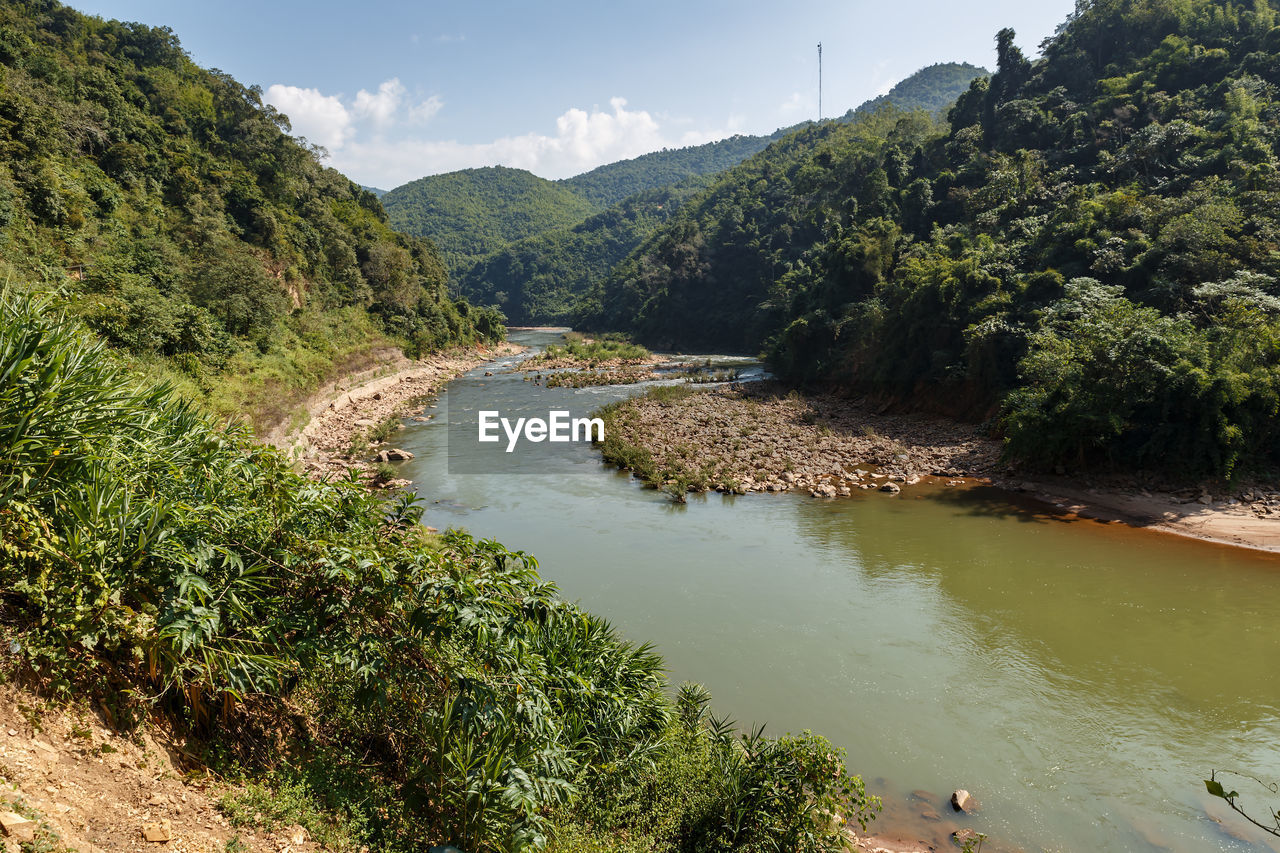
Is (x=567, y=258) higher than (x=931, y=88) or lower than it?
lower

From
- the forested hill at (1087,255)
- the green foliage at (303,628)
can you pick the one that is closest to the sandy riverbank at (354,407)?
the green foliage at (303,628)

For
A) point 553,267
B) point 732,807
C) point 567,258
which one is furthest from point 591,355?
point 567,258

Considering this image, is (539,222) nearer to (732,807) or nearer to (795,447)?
(795,447)

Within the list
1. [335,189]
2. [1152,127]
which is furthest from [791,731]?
[335,189]

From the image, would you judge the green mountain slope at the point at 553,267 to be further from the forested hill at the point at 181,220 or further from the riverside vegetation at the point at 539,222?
the forested hill at the point at 181,220

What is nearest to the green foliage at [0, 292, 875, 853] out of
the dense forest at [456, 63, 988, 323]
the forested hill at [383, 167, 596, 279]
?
the dense forest at [456, 63, 988, 323]

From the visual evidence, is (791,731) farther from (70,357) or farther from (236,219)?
(236,219)
